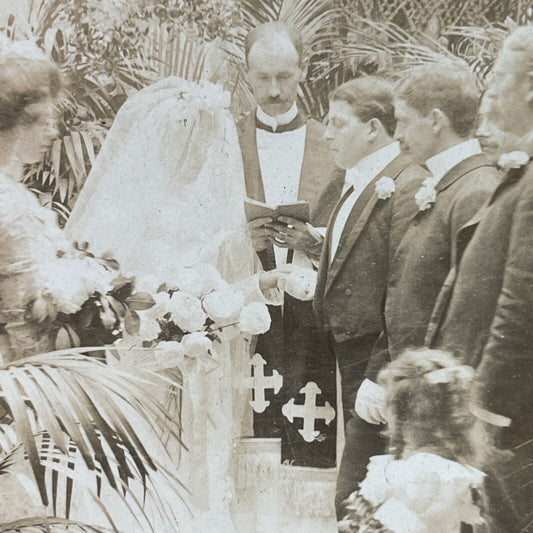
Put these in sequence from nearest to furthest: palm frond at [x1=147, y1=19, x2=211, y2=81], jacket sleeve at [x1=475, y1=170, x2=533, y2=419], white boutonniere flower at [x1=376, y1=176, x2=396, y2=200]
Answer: jacket sleeve at [x1=475, y1=170, x2=533, y2=419] → white boutonniere flower at [x1=376, y1=176, x2=396, y2=200] → palm frond at [x1=147, y1=19, x2=211, y2=81]

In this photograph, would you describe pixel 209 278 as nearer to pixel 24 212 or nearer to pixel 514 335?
pixel 24 212

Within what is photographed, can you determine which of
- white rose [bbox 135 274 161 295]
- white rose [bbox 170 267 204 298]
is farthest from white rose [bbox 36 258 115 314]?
white rose [bbox 170 267 204 298]

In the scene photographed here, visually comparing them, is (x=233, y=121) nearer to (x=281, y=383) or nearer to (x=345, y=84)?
(x=345, y=84)

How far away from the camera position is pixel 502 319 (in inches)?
98.3

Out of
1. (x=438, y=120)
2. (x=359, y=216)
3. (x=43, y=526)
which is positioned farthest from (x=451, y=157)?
(x=43, y=526)

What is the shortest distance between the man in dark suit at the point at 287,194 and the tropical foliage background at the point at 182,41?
59 mm

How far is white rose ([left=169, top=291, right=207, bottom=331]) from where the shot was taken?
8.66 feet

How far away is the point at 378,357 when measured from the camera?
102 inches

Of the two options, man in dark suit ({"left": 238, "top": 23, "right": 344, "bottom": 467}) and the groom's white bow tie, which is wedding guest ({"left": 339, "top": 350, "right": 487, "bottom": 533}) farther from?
the groom's white bow tie

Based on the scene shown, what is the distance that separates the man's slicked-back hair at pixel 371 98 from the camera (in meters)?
2.62

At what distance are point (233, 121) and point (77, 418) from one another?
113cm

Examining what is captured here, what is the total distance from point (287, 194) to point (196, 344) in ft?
1.95

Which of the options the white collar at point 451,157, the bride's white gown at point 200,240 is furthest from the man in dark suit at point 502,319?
the bride's white gown at point 200,240

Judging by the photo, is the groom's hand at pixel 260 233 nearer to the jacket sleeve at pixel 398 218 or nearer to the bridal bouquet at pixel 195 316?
the bridal bouquet at pixel 195 316
